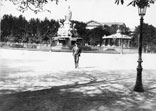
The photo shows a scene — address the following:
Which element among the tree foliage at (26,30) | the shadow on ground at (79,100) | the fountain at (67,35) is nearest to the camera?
the shadow on ground at (79,100)

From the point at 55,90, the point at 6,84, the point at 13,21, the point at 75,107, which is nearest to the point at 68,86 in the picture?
the point at 55,90

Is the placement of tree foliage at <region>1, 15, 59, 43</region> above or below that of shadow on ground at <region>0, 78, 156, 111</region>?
above

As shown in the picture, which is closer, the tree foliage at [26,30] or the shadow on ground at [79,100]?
the shadow on ground at [79,100]

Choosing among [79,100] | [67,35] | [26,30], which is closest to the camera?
[79,100]

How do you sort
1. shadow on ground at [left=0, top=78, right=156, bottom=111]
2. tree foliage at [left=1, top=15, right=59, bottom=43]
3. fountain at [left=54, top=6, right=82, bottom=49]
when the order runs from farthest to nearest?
1. tree foliage at [left=1, top=15, right=59, bottom=43]
2. fountain at [left=54, top=6, right=82, bottom=49]
3. shadow on ground at [left=0, top=78, right=156, bottom=111]

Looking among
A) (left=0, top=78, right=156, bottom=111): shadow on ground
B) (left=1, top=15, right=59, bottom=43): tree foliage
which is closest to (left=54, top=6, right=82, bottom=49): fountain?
(left=1, top=15, right=59, bottom=43): tree foliage

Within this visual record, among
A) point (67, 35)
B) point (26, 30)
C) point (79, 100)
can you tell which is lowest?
point (79, 100)

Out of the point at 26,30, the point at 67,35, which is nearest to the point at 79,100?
the point at 67,35

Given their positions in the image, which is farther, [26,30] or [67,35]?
[26,30]

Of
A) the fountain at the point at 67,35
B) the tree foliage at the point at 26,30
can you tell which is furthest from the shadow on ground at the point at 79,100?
the tree foliage at the point at 26,30

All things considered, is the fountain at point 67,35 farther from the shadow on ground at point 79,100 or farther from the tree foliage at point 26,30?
the shadow on ground at point 79,100

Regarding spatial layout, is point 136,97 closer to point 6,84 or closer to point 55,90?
point 55,90

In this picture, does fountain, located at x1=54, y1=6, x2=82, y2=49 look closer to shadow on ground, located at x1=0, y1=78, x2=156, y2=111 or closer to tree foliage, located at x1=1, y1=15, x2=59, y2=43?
tree foliage, located at x1=1, y1=15, x2=59, y2=43

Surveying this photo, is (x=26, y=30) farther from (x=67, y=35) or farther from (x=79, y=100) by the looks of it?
(x=79, y=100)
